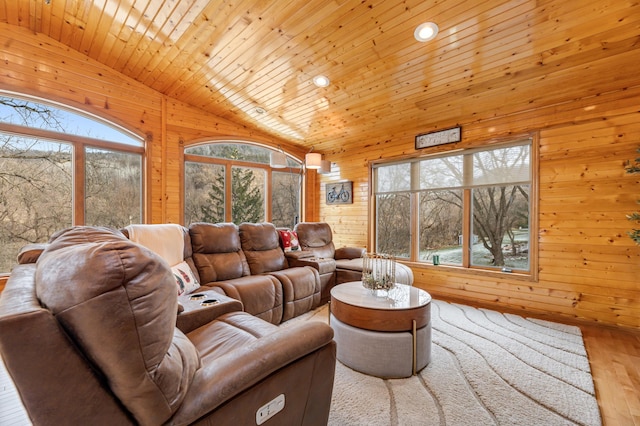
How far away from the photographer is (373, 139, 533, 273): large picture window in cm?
356

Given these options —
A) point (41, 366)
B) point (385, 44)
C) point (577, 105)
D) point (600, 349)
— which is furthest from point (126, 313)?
point (577, 105)

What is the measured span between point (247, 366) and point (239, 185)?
14.4 ft

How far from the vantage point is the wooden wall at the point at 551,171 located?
2.87 m

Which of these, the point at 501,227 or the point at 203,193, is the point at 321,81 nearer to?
the point at 203,193

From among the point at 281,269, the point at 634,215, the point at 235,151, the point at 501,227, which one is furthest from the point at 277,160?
the point at 634,215

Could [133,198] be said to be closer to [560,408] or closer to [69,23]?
[69,23]

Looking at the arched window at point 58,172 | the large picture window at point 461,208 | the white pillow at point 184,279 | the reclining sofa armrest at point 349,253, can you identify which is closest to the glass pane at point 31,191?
the arched window at point 58,172

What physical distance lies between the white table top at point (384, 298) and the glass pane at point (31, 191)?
11.8 ft

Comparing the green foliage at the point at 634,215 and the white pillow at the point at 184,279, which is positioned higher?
the green foliage at the point at 634,215

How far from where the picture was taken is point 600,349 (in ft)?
8.07

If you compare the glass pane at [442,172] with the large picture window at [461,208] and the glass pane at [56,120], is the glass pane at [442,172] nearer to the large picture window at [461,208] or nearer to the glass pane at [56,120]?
the large picture window at [461,208]

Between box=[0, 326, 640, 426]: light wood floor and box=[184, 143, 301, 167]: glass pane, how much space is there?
3375 millimetres

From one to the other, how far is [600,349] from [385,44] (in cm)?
341

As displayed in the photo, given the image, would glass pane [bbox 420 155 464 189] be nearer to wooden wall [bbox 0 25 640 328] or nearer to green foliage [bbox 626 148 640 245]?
wooden wall [bbox 0 25 640 328]
